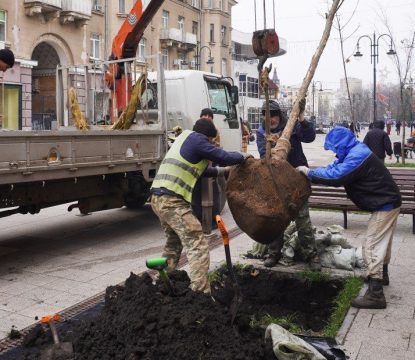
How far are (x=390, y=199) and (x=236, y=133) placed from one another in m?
5.44

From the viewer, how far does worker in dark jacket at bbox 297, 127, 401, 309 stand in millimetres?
4555

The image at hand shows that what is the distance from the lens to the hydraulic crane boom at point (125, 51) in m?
9.16

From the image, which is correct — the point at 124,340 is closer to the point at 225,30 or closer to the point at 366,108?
the point at 225,30

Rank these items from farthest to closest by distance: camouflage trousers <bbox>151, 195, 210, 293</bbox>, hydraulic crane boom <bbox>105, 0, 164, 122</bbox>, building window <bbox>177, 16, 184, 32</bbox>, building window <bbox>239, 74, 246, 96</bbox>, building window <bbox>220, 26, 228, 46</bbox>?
building window <bbox>239, 74, 246, 96</bbox>
building window <bbox>220, 26, 228, 46</bbox>
building window <bbox>177, 16, 184, 32</bbox>
hydraulic crane boom <bbox>105, 0, 164, 122</bbox>
camouflage trousers <bbox>151, 195, 210, 293</bbox>

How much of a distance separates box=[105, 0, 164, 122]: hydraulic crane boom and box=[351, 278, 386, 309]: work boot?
5.68 metres

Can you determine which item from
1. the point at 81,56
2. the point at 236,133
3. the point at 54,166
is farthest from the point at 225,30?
the point at 54,166

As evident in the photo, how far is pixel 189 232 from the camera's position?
15.1ft

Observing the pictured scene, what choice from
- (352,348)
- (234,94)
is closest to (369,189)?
(352,348)

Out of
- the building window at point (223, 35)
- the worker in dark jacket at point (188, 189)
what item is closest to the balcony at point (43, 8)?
the worker in dark jacket at point (188, 189)

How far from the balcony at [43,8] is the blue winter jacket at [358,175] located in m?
21.7

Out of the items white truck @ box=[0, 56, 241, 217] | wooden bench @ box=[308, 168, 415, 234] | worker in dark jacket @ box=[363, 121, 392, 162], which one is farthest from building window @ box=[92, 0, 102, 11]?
wooden bench @ box=[308, 168, 415, 234]

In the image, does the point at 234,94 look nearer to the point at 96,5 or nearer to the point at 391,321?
the point at 391,321

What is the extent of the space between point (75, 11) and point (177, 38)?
1293 cm

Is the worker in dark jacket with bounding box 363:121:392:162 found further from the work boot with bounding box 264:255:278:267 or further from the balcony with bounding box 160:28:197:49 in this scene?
the balcony with bounding box 160:28:197:49
